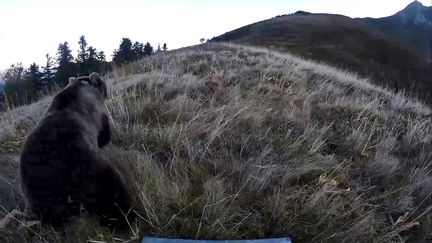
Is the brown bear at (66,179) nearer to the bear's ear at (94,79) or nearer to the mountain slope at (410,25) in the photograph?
the bear's ear at (94,79)

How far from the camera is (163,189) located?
10.2 feet

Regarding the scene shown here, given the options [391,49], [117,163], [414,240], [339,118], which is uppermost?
[117,163]

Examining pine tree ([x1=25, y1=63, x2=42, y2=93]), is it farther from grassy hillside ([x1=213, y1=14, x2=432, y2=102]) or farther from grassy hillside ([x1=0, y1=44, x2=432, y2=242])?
grassy hillside ([x1=0, y1=44, x2=432, y2=242])

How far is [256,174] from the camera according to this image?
11.6 ft

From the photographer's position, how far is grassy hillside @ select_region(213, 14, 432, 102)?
4499 cm

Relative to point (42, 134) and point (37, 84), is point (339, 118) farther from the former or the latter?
point (37, 84)

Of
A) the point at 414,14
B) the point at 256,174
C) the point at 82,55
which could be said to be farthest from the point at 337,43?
the point at 256,174

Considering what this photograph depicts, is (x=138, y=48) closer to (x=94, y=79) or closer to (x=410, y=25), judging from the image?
(x=94, y=79)

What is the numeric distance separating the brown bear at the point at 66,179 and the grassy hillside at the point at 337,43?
39274 millimetres

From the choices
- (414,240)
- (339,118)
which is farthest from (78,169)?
(339,118)

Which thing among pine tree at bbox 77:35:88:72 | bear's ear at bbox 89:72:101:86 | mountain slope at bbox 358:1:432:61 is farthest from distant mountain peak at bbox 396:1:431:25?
bear's ear at bbox 89:72:101:86

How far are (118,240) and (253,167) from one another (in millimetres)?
1266

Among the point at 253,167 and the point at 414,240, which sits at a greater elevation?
the point at 253,167

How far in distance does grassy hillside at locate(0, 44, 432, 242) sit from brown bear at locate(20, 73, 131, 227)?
11 centimetres
